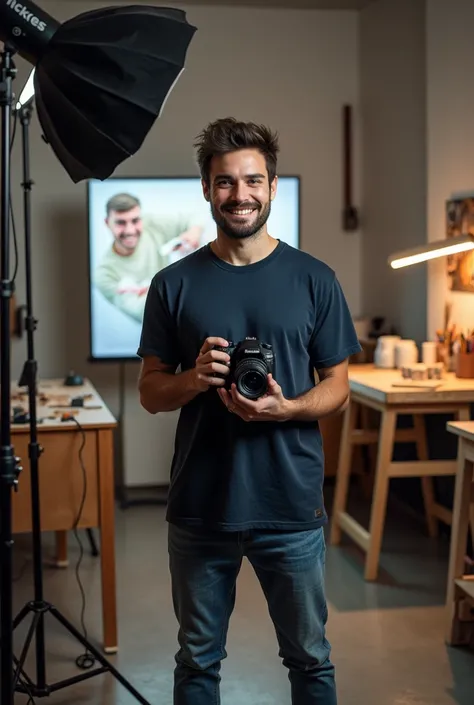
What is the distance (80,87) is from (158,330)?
1.72ft

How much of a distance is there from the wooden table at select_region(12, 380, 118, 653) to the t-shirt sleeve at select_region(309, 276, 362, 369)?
1239mm

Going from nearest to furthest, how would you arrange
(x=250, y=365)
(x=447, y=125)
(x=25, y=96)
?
(x=250, y=365) < (x=25, y=96) < (x=447, y=125)

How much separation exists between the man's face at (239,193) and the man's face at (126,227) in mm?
2883

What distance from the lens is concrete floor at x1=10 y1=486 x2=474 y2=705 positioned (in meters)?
2.73

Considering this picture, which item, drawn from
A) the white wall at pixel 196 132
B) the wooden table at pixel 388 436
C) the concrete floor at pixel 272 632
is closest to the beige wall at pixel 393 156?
the white wall at pixel 196 132

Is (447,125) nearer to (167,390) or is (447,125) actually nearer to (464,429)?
(464,429)

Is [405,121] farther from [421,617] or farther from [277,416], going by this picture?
[277,416]

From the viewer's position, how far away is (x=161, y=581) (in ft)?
12.1

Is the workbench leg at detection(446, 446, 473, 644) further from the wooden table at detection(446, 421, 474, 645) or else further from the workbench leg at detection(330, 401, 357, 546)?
the workbench leg at detection(330, 401, 357, 546)

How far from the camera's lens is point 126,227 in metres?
4.72

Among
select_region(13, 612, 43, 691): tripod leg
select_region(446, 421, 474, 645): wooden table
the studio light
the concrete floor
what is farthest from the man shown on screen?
the studio light

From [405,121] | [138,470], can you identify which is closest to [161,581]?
[138,470]

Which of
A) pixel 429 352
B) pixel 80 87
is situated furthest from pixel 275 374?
pixel 429 352

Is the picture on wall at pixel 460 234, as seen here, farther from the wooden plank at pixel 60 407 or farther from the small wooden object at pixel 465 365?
the wooden plank at pixel 60 407
